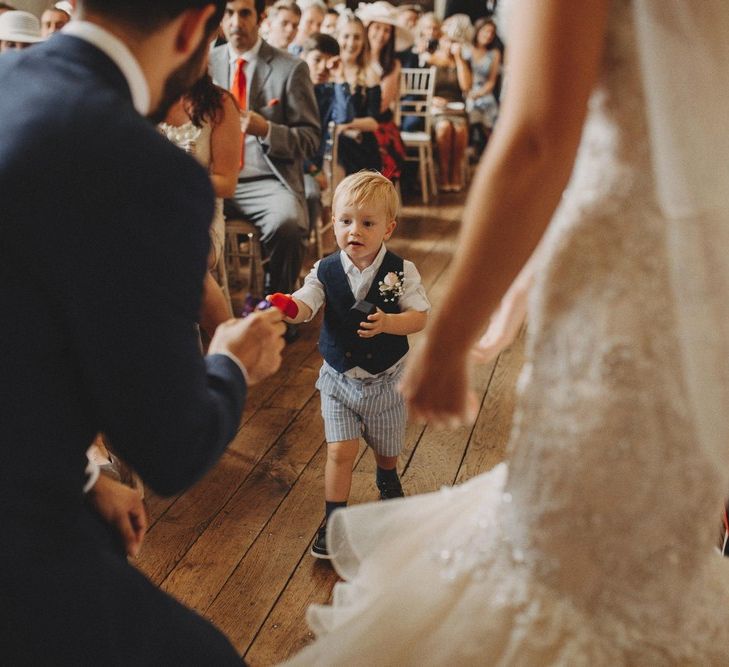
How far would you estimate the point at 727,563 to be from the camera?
3.70 ft

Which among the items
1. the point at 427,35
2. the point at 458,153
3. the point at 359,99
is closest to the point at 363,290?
the point at 359,99

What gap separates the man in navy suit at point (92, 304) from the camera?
811 mm

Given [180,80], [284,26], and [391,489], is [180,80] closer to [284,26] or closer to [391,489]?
[391,489]

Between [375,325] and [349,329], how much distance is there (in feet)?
0.43

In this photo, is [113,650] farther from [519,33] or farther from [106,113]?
[519,33]

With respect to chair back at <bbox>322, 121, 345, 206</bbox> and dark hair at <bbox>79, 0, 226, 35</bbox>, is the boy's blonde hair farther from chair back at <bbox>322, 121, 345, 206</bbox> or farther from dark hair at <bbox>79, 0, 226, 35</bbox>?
chair back at <bbox>322, 121, 345, 206</bbox>

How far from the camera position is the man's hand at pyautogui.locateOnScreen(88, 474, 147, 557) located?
1.14m

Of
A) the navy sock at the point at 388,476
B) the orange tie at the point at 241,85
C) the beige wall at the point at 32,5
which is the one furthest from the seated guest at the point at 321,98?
the beige wall at the point at 32,5

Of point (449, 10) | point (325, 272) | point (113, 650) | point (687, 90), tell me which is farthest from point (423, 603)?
point (449, 10)

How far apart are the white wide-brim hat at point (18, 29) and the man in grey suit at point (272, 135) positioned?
84 centimetres

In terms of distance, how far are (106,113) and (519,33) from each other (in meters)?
0.45

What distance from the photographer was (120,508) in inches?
45.3

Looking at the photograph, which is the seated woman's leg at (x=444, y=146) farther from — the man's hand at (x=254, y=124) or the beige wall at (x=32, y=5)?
the man's hand at (x=254, y=124)

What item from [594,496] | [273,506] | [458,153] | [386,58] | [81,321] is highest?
[81,321]
